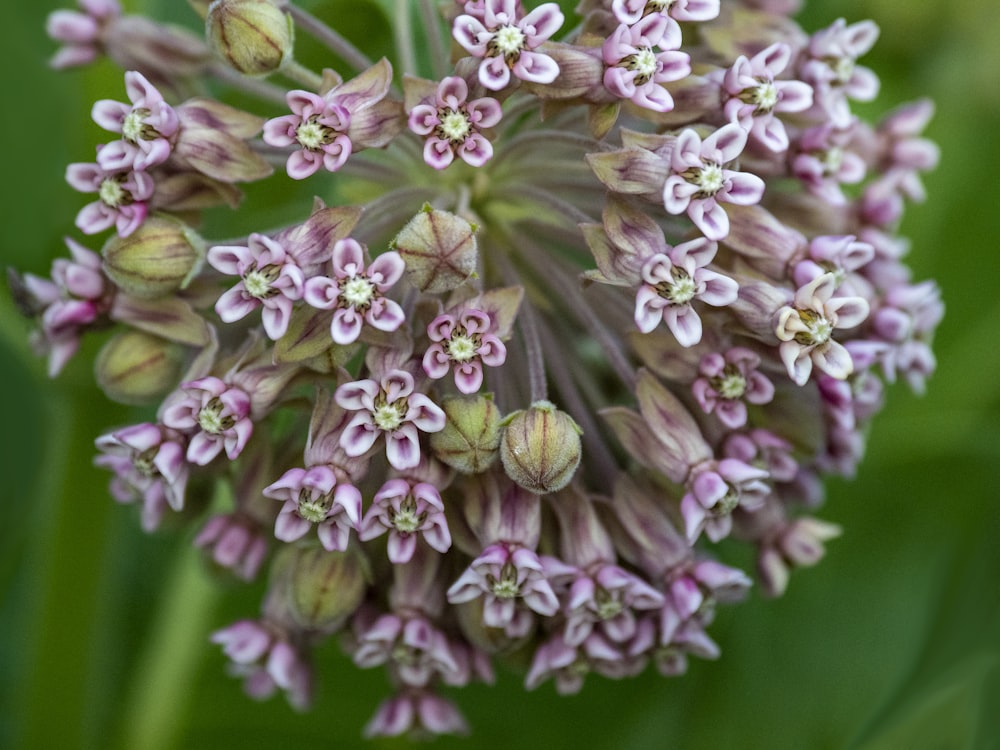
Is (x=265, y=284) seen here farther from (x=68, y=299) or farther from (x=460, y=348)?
(x=68, y=299)

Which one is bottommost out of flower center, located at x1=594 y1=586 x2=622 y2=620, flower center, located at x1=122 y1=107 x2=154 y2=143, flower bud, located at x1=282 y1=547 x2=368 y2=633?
flower bud, located at x1=282 y1=547 x2=368 y2=633

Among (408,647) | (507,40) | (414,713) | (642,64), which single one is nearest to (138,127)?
(507,40)

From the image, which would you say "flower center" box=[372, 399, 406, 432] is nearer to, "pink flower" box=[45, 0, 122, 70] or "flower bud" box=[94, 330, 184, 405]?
"flower bud" box=[94, 330, 184, 405]

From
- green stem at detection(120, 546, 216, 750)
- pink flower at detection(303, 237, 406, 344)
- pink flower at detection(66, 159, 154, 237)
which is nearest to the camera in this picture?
pink flower at detection(303, 237, 406, 344)

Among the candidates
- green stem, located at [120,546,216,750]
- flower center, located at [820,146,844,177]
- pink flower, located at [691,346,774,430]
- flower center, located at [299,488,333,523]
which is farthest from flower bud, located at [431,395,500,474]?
green stem, located at [120,546,216,750]

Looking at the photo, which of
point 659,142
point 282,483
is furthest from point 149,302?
point 659,142

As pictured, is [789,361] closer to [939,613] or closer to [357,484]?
[357,484]
